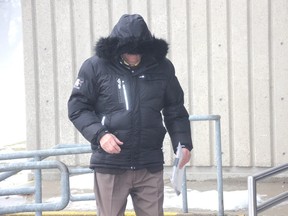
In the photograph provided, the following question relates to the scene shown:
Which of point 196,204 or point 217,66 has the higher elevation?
point 217,66

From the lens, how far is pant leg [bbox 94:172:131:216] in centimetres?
386

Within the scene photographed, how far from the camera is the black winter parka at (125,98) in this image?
3811 millimetres

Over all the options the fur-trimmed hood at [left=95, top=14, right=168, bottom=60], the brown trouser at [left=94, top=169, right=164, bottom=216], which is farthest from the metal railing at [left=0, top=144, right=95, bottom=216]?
the fur-trimmed hood at [left=95, top=14, right=168, bottom=60]

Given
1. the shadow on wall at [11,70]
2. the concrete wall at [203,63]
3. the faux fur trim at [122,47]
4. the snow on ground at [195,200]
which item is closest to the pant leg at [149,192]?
the faux fur trim at [122,47]

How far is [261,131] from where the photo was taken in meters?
7.64

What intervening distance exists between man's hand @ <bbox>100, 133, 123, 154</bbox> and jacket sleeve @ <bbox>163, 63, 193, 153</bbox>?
479 millimetres

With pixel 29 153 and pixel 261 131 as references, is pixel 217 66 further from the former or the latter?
pixel 29 153

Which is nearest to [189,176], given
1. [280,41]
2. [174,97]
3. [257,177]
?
[280,41]

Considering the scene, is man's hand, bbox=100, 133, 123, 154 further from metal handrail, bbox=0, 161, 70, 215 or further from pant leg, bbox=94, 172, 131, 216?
metal handrail, bbox=0, 161, 70, 215

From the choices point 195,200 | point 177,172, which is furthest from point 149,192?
point 195,200

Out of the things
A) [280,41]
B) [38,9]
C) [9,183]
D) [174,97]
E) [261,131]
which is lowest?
[9,183]

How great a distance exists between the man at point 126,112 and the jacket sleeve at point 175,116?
0.13ft

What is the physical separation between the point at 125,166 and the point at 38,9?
4.83 metres

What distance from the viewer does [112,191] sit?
12.7 feet
